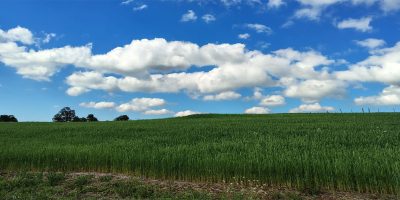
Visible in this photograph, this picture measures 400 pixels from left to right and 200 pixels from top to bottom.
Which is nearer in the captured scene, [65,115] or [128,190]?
[128,190]

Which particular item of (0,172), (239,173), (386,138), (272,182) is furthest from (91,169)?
(386,138)

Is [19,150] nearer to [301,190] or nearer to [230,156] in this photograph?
[230,156]

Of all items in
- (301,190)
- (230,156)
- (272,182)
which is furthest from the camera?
(230,156)

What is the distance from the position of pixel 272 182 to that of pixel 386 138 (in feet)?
28.4

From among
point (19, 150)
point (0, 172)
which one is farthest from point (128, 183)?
point (19, 150)

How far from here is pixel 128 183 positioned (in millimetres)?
10938

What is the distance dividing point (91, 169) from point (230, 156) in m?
5.03

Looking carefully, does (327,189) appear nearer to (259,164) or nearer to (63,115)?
(259,164)

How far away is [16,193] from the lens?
36.0ft

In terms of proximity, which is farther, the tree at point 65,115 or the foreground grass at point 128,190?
the tree at point 65,115

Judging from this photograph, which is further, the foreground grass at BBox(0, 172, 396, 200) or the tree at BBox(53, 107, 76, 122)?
the tree at BBox(53, 107, 76, 122)

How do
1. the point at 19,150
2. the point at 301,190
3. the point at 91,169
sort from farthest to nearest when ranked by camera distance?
the point at 19,150, the point at 91,169, the point at 301,190

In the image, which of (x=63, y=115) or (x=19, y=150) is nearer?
(x=19, y=150)

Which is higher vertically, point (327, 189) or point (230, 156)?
point (230, 156)
